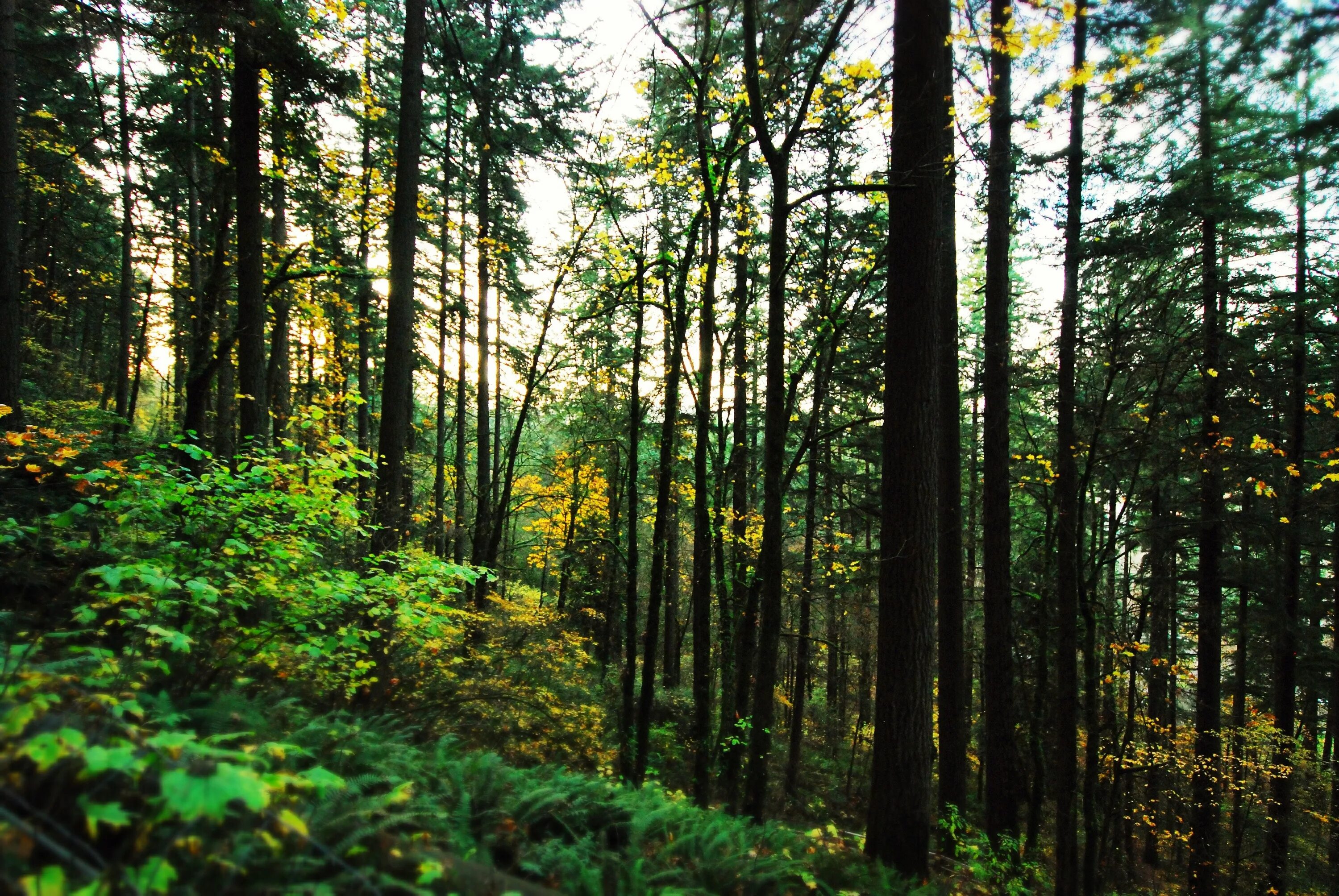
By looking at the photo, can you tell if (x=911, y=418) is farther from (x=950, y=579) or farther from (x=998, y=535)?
(x=998, y=535)

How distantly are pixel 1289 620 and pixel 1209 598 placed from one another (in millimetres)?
1424

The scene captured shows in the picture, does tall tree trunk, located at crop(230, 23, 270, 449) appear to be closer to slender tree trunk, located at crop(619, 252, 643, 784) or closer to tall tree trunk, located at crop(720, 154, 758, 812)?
slender tree trunk, located at crop(619, 252, 643, 784)

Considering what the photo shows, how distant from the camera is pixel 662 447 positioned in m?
10.8

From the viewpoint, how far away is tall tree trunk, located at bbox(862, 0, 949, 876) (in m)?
5.68

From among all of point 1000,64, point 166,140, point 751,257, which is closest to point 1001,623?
point 1000,64

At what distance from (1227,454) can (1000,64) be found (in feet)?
27.3

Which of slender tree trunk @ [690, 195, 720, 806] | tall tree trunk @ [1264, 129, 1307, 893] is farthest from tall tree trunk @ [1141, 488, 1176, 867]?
slender tree trunk @ [690, 195, 720, 806]

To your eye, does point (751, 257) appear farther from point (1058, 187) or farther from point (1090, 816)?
point (1090, 816)

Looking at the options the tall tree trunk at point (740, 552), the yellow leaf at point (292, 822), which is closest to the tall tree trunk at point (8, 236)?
the yellow leaf at point (292, 822)

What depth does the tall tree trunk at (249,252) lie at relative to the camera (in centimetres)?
865

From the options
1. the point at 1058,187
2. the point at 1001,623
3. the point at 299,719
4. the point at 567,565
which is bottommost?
the point at 567,565

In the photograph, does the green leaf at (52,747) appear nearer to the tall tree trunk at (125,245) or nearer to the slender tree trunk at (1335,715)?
the tall tree trunk at (125,245)

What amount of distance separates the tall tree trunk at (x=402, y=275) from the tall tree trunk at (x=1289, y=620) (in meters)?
14.3

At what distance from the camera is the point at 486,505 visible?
14.8 meters
